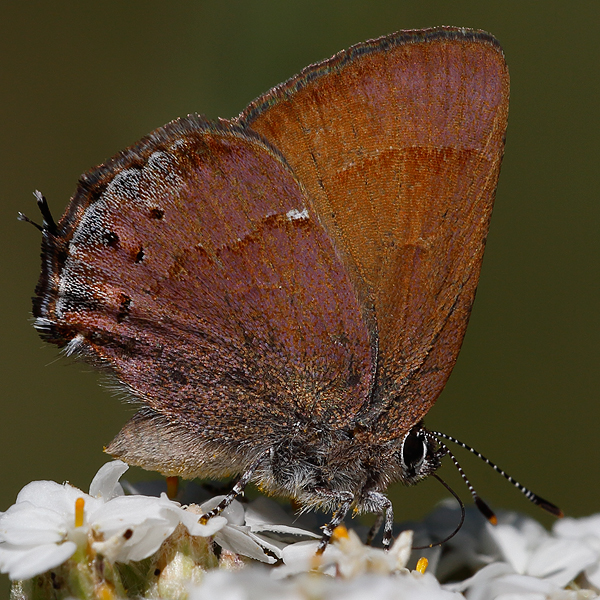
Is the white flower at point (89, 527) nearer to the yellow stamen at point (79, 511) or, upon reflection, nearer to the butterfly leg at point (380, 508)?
the yellow stamen at point (79, 511)

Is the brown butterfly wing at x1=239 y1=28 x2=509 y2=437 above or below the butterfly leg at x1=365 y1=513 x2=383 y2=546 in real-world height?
above

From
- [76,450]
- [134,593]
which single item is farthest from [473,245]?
[76,450]

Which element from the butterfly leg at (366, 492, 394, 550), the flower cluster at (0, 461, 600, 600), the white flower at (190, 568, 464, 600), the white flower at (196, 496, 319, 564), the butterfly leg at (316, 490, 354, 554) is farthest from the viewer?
the butterfly leg at (366, 492, 394, 550)

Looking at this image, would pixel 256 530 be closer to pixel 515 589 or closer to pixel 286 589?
pixel 515 589

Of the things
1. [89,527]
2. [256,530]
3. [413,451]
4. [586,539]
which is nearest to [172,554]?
[89,527]

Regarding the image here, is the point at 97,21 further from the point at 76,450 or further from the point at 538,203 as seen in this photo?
the point at 538,203

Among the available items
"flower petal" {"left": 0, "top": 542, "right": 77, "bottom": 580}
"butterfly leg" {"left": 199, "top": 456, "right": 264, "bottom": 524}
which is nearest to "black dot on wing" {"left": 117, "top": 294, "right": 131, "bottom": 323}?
"butterfly leg" {"left": 199, "top": 456, "right": 264, "bottom": 524}

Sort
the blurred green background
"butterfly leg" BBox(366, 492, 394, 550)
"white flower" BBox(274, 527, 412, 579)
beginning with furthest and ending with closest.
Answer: the blurred green background, "butterfly leg" BBox(366, 492, 394, 550), "white flower" BBox(274, 527, 412, 579)

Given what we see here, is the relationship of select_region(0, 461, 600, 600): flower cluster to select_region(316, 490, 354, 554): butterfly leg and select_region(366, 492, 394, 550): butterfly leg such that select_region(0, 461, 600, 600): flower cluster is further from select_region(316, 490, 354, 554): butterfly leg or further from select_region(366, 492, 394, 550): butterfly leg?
select_region(366, 492, 394, 550): butterfly leg
